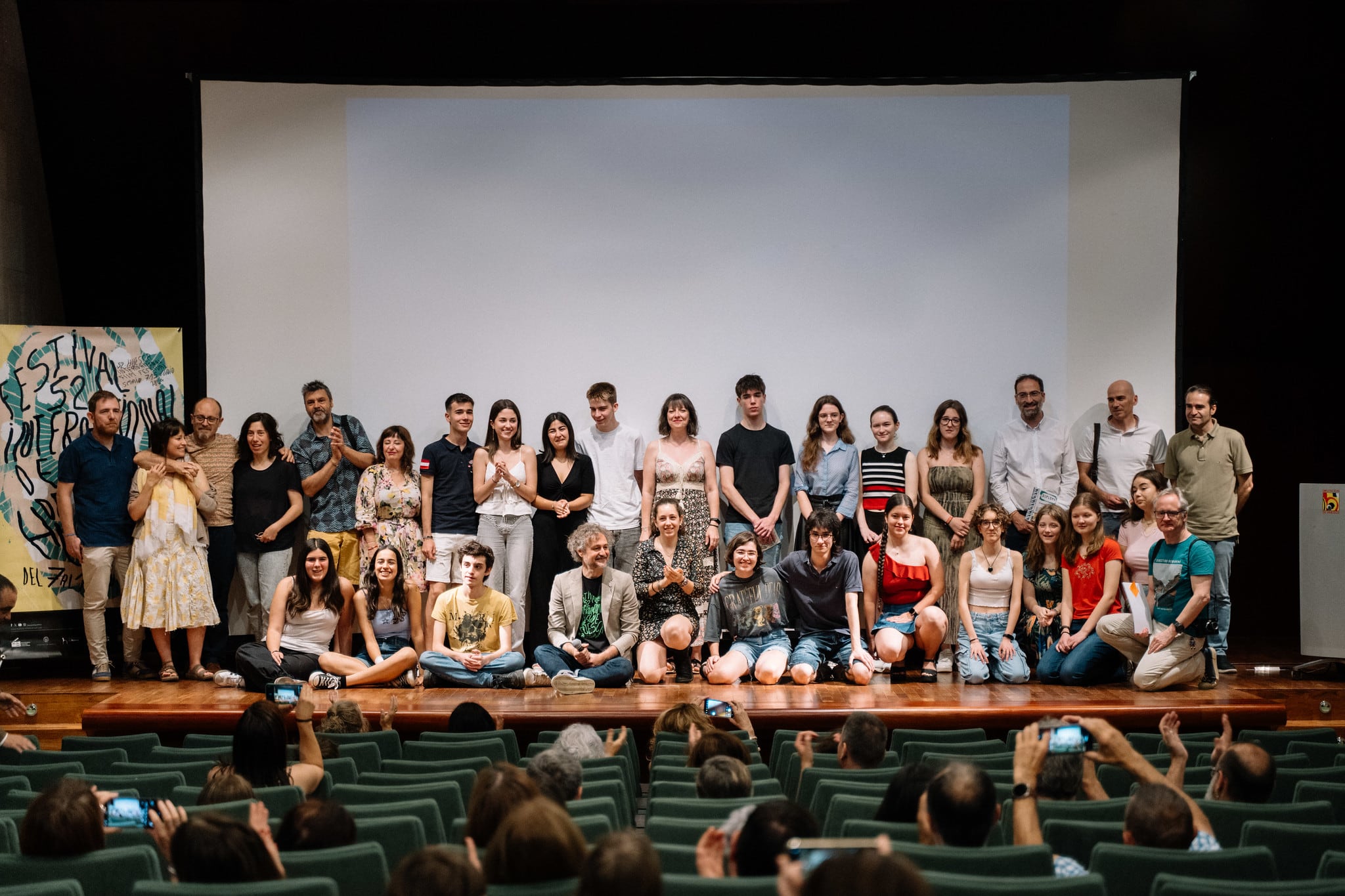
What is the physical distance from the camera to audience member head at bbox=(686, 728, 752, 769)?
3.18 m

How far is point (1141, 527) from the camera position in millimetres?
6004

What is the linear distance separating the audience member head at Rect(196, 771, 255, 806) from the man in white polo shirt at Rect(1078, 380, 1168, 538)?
5046 mm

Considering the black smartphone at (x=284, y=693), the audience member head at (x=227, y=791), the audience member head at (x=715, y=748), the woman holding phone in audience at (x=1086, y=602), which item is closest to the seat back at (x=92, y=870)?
the audience member head at (x=227, y=791)

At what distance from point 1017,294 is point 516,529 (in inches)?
128

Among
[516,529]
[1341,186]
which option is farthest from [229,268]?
[1341,186]

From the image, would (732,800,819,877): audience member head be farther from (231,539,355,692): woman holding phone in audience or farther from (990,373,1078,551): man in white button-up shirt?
(990,373,1078,551): man in white button-up shirt

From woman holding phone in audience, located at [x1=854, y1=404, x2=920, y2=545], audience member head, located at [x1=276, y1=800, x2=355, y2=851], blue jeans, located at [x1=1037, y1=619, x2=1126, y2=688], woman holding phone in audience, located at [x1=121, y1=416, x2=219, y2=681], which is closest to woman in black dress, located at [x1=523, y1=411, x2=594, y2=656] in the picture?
woman holding phone in audience, located at [x1=854, y1=404, x2=920, y2=545]

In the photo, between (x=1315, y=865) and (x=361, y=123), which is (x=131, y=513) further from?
(x=1315, y=865)

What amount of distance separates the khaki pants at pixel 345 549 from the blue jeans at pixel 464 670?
919mm

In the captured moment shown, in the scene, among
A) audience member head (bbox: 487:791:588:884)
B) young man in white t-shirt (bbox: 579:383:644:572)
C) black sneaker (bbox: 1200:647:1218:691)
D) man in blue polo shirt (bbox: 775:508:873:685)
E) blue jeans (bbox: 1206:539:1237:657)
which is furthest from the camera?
young man in white t-shirt (bbox: 579:383:644:572)

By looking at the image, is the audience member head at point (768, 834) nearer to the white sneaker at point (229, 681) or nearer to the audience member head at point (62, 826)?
the audience member head at point (62, 826)

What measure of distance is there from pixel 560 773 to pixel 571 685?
8.62 ft

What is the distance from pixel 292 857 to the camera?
218 cm

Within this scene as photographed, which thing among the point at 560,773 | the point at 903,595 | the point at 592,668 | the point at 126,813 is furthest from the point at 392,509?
the point at 126,813
